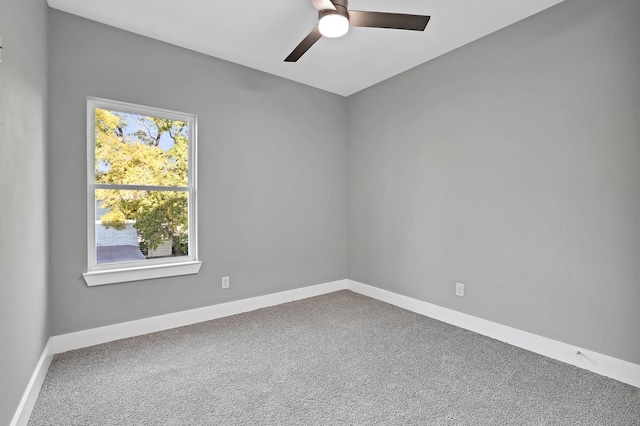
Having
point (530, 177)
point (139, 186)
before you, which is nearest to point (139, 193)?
point (139, 186)

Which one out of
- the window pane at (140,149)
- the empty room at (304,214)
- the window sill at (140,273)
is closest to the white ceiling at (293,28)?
the empty room at (304,214)

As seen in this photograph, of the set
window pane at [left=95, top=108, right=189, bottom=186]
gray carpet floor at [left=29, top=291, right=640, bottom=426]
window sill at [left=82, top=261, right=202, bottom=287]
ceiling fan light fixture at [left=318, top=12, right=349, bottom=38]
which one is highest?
ceiling fan light fixture at [left=318, top=12, right=349, bottom=38]

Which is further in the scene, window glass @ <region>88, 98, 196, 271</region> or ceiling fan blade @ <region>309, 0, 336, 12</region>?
window glass @ <region>88, 98, 196, 271</region>

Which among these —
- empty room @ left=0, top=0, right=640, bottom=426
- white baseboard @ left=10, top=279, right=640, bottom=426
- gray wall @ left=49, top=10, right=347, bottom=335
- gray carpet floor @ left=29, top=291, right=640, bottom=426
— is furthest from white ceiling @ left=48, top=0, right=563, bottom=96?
gray carpet floor @ left=29, top=291, right=640, bottom=426

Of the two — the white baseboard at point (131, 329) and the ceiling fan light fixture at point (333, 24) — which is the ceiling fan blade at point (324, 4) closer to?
the ceiling fan light fixture at point (333, 24)

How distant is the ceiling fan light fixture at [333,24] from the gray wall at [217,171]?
4.92ft

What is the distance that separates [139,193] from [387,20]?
2.45m

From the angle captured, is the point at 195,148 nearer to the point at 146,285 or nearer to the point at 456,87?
the point at 146,285

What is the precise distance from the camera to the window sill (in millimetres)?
2637

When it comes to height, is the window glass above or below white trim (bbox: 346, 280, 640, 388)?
above

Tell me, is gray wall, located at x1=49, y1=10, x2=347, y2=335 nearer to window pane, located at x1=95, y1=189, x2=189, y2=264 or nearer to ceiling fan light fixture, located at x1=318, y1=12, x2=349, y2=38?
window pane, located at x1=95, y1=189, x2=189, y2=264

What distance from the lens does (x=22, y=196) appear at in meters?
1.76

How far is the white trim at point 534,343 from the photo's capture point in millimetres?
2150

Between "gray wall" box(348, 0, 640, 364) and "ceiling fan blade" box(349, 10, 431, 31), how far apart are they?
1.12 meters
